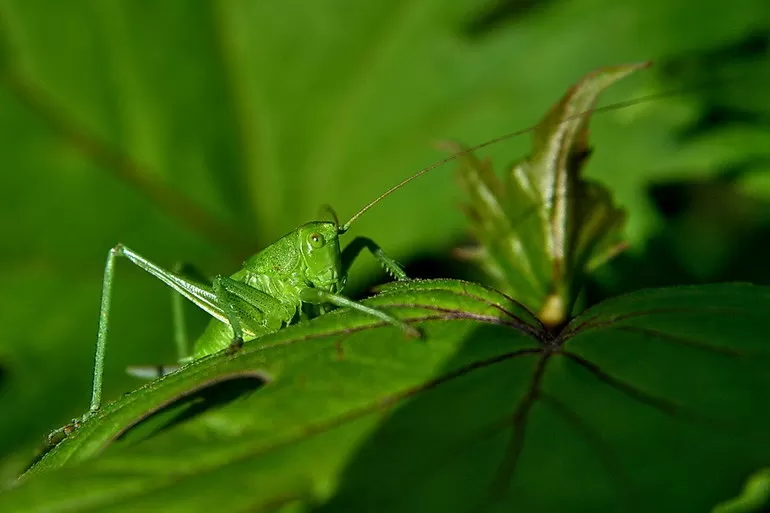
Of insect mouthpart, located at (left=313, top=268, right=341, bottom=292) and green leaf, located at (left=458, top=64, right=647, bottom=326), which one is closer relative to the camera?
green leaf, located at (left=458, top=64, right=647, bottom=326)

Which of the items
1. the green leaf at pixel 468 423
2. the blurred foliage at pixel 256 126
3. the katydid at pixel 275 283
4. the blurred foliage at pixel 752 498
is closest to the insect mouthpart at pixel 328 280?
the katydid at pixel 275 283

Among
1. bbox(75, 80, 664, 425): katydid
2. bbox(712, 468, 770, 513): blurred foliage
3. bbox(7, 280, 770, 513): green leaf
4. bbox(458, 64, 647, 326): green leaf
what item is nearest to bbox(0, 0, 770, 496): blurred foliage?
bbox(75, 80, 664, 425): katydid

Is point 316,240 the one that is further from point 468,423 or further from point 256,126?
point 256,126

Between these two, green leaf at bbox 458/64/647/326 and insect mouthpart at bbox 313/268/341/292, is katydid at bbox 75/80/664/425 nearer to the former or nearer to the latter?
insect mouthpart at bbox 313/268/341/292

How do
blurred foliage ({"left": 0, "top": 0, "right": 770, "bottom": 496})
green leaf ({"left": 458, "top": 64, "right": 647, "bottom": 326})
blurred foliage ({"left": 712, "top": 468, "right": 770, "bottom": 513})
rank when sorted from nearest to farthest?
blurred foliage ({"left": 712, "top": 468, "right": 770, "bottom": 513})
green leaf ({"left": 458, "top": 64, "right": 647, "bottom": 326})
blurred foliage ({"left": 0, "top": 0, "right": 770, "bottom": 496})

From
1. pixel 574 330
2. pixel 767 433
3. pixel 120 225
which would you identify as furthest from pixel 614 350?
pixel 120 225

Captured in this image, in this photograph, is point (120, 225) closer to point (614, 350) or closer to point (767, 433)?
point (614, 350)

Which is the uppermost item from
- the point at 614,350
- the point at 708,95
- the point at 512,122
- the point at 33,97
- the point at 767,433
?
the point at 33,97
